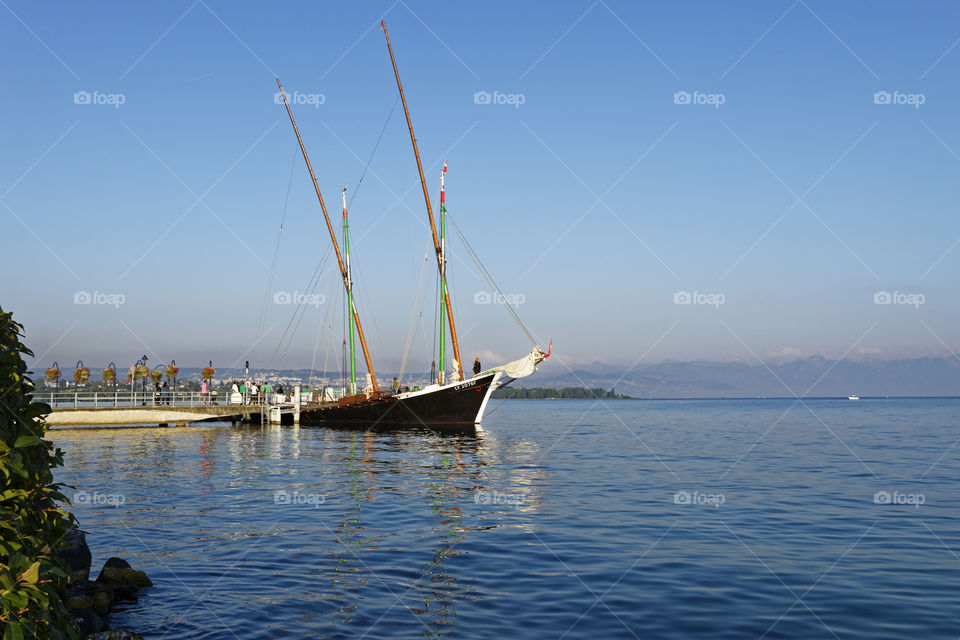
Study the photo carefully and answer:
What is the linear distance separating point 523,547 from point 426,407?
1555 inches

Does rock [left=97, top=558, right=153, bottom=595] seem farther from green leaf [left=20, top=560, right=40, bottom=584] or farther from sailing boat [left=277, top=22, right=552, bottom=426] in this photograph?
sailing boat [left=277, top=22, right=552, bottom=426]

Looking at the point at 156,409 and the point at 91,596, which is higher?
the point at 156,409

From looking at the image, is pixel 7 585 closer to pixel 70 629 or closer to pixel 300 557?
pixel 70 629

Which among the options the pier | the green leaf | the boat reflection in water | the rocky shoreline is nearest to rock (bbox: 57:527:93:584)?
the rocky shoreline

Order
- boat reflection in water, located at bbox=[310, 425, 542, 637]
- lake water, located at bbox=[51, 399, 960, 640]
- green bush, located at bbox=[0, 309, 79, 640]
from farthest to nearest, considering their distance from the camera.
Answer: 1. boat reflection in water, located at bbox=[310, 425, 542, 637]
2. lake water, located at bbox=[51, 399, 960, 640]
3. green bush, located at bbox=[0, 309, 79, 640]

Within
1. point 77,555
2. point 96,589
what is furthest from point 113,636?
point 96,589

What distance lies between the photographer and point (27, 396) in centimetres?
551

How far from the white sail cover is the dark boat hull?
0.96 metres

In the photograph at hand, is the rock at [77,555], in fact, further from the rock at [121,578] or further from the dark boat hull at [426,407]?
the dark boat hull at [426,407]

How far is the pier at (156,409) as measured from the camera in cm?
5681

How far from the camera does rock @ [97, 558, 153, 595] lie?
12094 millimetres

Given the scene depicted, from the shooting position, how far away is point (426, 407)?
54.8 meters

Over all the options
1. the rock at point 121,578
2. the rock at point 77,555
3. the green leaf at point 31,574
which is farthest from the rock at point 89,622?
the green leaf at point 31,574

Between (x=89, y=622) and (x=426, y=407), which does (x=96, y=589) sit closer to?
(x=89, y=622)
